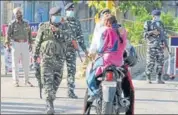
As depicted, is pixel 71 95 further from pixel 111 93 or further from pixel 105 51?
pixel 111 93

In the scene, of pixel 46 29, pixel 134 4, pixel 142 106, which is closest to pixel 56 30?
pixel 46 29

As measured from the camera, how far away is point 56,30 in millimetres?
8938

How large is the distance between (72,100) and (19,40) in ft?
8.45

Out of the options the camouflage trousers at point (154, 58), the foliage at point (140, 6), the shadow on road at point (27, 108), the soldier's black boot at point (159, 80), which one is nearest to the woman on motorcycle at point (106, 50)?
the shadow on road at point (27, 108)

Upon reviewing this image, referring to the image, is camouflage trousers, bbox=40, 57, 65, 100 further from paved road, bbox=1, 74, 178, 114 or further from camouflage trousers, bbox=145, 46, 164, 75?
camouflage trousers, bbox=145, 46, 164, 75

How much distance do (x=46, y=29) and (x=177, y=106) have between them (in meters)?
3.03

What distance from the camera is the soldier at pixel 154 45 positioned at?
13305 millimetres

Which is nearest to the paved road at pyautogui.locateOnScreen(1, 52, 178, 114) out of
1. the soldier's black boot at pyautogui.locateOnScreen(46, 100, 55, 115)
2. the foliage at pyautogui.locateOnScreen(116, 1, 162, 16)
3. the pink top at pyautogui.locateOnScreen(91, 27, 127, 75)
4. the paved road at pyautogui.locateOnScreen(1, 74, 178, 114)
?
the paved road at pyautogui.locateOnScreen(1, 74, 178, 114)

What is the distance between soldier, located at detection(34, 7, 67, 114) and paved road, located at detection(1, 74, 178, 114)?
0.54m

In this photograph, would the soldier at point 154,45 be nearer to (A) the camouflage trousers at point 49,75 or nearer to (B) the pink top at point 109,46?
(A) the camouflage trousers at point 49,75

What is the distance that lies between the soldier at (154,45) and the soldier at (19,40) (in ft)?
9.44

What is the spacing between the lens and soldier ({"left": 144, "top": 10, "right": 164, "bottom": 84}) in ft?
43.7

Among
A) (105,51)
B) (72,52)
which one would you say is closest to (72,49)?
(72,52)

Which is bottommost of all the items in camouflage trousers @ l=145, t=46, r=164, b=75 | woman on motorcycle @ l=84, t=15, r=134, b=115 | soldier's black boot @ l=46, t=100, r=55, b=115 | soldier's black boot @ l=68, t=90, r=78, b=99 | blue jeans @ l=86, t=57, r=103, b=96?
soldier's black boot @ l=68, t=90, r=78, b=99
